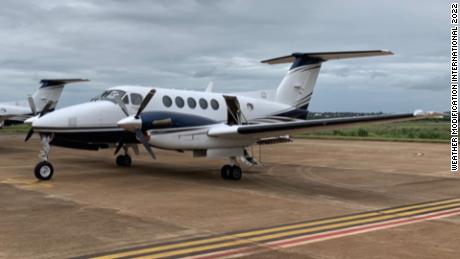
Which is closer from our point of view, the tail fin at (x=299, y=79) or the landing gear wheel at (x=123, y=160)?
the landing gear wheel at (x=123, y=160)

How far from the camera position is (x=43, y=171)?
43.1ft

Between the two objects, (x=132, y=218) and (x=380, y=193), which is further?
(x=380, y=193)

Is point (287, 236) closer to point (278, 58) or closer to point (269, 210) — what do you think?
point (269, 210)

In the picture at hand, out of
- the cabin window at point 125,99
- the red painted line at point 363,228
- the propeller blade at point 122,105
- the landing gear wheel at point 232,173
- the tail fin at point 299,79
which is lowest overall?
the red painted line at point 363,228

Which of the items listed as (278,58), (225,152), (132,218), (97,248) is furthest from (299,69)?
(97,248)

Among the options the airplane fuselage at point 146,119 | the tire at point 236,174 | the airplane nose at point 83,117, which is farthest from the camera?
the tire at point 236,174

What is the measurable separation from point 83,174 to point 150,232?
886 centimetres

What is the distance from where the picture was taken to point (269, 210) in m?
9.24

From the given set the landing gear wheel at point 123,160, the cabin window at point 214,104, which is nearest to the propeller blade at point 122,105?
the cabin window at point 214,104

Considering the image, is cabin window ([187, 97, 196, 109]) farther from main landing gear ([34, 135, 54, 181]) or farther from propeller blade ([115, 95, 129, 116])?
main landing gear ([34, 135, 54, 181])

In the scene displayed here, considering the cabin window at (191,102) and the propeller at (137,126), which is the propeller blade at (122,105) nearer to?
the propeller at (137,126)

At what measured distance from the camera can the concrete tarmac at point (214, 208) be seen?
20.9 ft

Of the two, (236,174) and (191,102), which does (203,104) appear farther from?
(236,174)

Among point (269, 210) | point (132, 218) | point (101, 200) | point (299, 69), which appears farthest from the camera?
point (299, 69)
